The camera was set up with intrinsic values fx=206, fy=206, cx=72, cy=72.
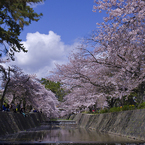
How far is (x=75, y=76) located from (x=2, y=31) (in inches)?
242

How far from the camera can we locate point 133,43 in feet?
37.9

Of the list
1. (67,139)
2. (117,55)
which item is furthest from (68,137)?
(117,55)

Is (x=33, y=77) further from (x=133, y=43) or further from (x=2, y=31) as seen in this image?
(x=133, y=43)

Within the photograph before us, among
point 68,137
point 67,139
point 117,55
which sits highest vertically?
point 117,55

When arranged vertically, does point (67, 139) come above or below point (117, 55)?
below

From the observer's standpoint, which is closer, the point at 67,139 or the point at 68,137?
Answer: the point at 67,139

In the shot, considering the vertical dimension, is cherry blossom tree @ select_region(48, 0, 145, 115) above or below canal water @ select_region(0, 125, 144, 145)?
above

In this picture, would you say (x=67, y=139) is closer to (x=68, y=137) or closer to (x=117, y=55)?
(x=68, y=137)

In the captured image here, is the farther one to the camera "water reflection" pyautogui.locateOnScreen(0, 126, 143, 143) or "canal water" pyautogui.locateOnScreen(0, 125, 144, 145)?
"water reflection" pyautogui.locateOnScreen(0, 126, 143, 143)

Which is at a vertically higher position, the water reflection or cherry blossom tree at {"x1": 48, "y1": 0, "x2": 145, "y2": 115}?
cherry blossom tree at {"x1": 48, "y1": 0, "x2": 145, "y2": 115}

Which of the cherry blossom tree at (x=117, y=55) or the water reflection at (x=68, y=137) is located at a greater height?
the cherry blossom tree at (x=117, y=55)

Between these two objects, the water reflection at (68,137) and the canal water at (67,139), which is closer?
the canal water at (67,139)

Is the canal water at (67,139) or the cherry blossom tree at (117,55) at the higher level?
the cherry blossom tree at (117,55)

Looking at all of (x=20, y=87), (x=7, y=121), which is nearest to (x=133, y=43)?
(x=7, y=121)
